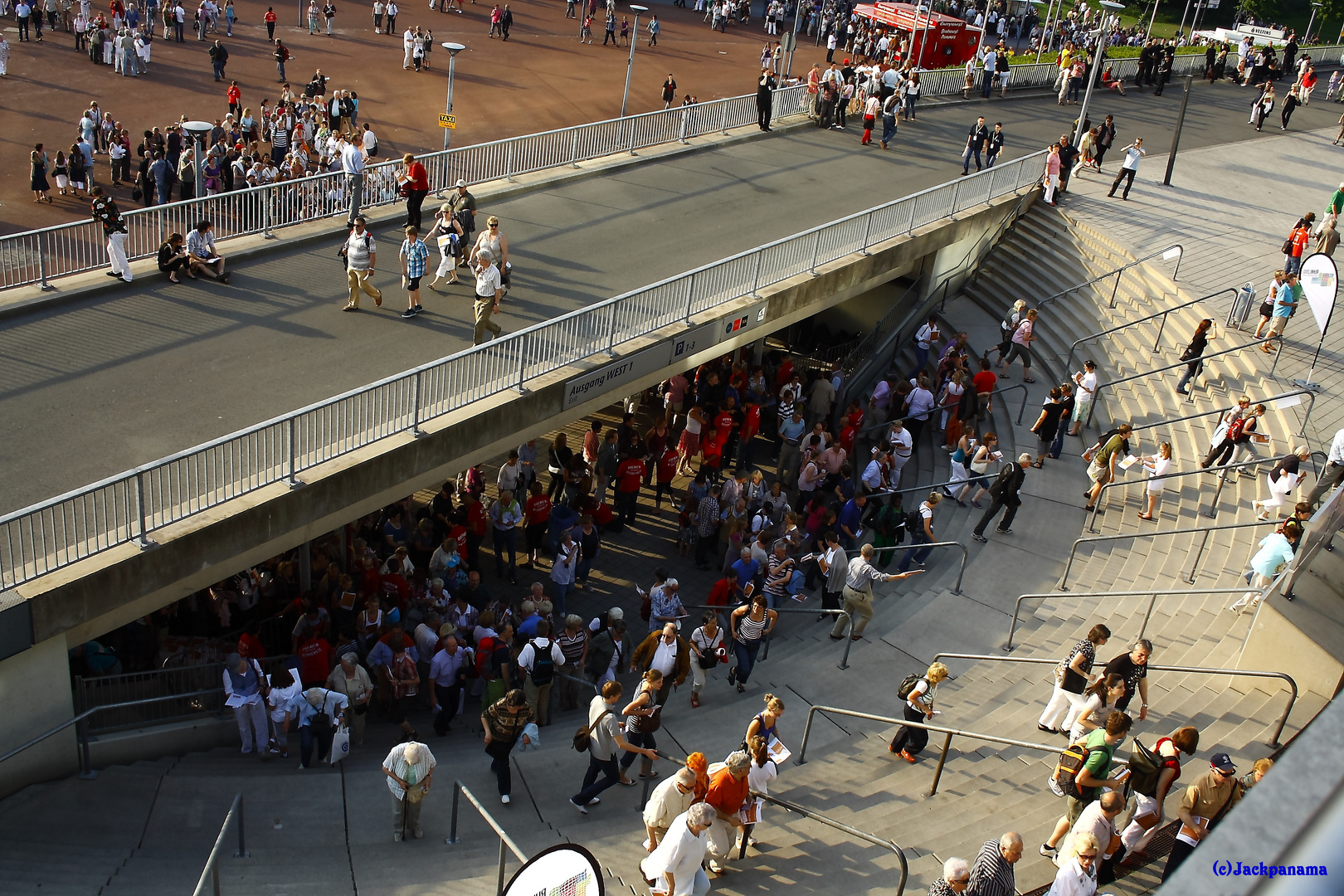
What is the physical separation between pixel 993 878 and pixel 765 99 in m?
22.0

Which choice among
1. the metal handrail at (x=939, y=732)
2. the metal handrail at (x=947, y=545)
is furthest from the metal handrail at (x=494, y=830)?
the metal handrail at (x=947, y=545)

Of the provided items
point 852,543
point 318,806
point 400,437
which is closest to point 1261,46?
point 852,543

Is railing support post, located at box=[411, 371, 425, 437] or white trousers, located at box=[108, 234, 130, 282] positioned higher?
white trousers, located at box=[108, 234, 130, 282]

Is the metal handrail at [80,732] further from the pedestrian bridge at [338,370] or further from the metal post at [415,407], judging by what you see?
the metal post at [415,407]

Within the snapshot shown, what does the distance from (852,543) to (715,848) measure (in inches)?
332

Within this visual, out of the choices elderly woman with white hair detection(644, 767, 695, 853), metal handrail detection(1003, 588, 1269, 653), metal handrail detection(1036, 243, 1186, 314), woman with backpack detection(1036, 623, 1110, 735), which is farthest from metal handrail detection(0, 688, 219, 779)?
metal handrail detection(1036, 243, 1186, 314)

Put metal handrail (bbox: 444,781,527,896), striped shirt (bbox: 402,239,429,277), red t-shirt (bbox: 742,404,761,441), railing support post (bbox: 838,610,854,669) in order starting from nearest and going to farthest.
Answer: metal handrail (bbox: 444,781,527,896) < railing support post (bbox: 838,610,854,669) < striped shirt (bbox: 402,239,429,277) < red t-shirt (bbox: 742,404,761,441)

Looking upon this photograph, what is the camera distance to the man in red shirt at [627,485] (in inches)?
725

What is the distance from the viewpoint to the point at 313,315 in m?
15.9

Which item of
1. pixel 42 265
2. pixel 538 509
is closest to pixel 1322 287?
pixel 538 509

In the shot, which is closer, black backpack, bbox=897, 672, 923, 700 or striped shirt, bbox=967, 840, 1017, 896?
striped shirt, bbox=967, 840, 1017, 896

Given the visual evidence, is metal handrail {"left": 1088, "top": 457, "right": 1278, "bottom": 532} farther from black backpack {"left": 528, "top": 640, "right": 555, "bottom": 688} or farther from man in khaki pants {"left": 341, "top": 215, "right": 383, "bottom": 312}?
man in khaki pants {"left": 341, "top": 215, "right": 383, "bottom": 312}

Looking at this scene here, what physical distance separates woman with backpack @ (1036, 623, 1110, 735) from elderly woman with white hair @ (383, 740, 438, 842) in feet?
20.2

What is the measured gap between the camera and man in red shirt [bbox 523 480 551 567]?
17.0 meters
